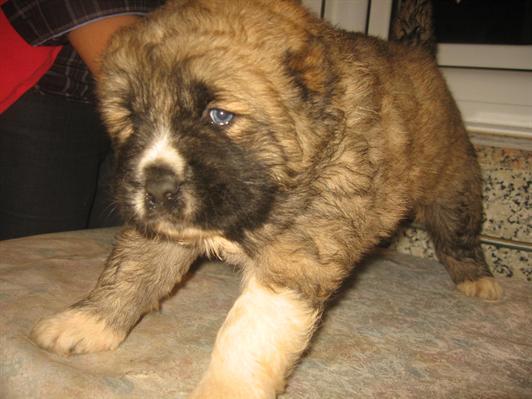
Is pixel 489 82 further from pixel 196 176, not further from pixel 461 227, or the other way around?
pixel 196 176

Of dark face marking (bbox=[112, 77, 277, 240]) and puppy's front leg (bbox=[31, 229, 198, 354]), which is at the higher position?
dark face marking (bbox=[112, 77, 277, 240])

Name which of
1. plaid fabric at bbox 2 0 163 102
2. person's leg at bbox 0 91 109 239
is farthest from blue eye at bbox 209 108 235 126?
person's leg at bbox 0 91 109 239

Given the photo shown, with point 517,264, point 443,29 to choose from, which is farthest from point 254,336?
point 443,29

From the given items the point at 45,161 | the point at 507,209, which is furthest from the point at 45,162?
the point at 507,209

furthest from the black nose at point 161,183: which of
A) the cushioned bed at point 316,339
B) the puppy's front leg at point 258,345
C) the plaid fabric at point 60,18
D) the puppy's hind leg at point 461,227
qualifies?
the puppy's hind leg at point 461,227

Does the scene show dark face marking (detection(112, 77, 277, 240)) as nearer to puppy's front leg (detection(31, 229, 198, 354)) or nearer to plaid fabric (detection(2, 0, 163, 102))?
puppy's front leg (detection(31, 229, 198, 354))
